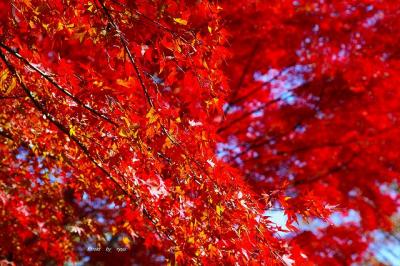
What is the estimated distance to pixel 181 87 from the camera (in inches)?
258

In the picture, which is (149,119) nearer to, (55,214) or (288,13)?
(55,214)

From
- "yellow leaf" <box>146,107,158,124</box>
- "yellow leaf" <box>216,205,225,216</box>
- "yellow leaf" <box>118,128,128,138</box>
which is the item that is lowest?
"yellow leaf" <box>216,205,225,216</box>

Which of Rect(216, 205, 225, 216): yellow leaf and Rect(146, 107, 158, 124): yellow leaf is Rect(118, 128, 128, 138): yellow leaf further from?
Rect(216, 205, 225, 216): yellow leaf

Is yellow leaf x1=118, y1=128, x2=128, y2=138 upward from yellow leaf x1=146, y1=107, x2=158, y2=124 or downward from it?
upward

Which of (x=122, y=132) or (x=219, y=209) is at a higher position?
(x=122, y=132)

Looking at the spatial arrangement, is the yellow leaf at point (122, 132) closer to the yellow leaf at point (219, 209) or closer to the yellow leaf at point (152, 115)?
the yellow leaf at point (152, 115)

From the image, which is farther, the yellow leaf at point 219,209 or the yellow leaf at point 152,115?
the yellow leaf at point 219,209

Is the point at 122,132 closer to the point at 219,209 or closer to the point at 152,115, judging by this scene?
the point at 152,115

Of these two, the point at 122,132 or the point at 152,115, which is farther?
the point at 122,132

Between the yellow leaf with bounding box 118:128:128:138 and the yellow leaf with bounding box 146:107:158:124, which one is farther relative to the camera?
the yellow leaf with bounding box 118:128:128:138

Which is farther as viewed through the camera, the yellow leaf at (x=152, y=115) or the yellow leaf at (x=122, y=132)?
the yellow leaf at (x=122, y=132)

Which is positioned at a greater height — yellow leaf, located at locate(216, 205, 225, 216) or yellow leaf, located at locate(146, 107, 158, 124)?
yellow leaf, located at locate(146, 107, 158, 124)

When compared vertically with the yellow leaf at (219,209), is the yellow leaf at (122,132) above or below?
above

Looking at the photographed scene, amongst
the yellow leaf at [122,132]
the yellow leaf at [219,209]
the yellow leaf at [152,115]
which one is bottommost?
the yellow leaf at [219,209]
